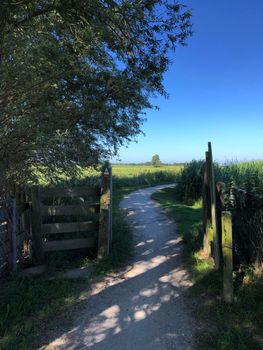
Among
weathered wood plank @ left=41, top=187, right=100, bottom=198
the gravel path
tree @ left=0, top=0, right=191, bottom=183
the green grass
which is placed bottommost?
the gravel path

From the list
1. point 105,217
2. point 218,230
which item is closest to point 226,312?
point 218,230

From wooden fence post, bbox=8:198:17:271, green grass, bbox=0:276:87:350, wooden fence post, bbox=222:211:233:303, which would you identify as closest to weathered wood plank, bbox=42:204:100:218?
wooden fence post, bbox=8:198:17:271

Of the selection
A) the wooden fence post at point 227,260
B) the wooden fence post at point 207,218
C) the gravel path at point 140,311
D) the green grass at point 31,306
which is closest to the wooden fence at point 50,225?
the green grass at point 31,306

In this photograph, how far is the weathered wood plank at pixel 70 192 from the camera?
6.24m

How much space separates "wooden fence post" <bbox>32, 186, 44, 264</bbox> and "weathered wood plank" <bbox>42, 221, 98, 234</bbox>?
0.49 ft

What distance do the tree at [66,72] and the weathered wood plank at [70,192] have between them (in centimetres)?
42

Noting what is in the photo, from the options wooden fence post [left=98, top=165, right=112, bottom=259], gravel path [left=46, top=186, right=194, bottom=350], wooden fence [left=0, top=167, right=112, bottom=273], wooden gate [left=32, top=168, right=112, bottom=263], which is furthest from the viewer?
wooden fence post [left=98, top=165, right=112, bottom=259]

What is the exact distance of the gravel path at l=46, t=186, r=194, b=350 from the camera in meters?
3.49

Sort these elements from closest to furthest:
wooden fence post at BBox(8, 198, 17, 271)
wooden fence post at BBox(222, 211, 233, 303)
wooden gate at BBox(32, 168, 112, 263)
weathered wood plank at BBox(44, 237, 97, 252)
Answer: wooden fence post at BBox(222, 211, 233, 303), wooden fence post at BBox(8, 198, 17, 271), wooden gate at BBox(32, 168, 112, 263), weathered wood plank at BBox(44, 237, 97, 252)

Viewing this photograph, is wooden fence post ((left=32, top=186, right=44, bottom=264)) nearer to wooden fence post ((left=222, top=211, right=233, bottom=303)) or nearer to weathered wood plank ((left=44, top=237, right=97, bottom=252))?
weathered wood plank ((left=44, top=237, right=97, bottom=252))

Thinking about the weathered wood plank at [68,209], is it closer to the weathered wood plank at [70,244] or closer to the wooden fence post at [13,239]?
the weathered wood plank at [70,244]

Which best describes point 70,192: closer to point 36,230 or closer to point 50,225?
point 50,225

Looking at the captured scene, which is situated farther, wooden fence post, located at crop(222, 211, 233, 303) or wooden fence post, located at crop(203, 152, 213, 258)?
wooden fence post, located at crop(203, 152, 213, 258)

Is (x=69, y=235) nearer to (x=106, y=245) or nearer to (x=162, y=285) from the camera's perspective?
(x=106, y=245)
